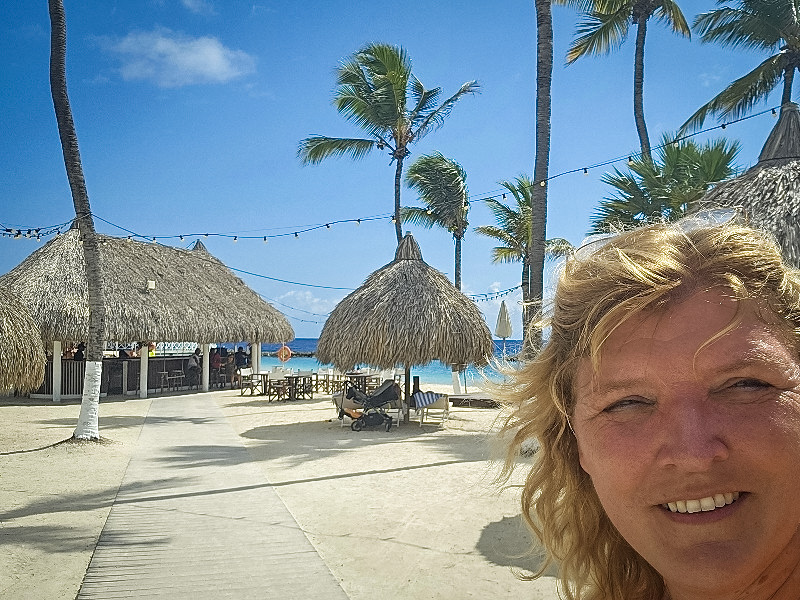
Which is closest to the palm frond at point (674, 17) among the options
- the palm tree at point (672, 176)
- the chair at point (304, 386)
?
the palm tree at point (672, 176)

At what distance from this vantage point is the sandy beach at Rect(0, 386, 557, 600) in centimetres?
486

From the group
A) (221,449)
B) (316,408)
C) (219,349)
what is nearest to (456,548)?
(221,449)

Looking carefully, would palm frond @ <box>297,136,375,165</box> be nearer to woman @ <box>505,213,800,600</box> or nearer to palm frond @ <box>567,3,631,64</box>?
palm frond @ <box>567,3,631,64</box>

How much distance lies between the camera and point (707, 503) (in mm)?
799

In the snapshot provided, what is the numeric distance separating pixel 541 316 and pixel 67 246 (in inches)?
977

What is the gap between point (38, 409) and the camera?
59.5ft

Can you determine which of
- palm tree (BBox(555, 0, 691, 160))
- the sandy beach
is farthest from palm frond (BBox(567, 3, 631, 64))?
the sandy beach

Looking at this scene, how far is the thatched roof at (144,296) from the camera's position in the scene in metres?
20.4

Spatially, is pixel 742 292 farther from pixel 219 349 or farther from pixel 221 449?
pixel 219 349

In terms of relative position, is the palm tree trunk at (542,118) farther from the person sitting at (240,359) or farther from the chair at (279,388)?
the person sitting at (240,359)

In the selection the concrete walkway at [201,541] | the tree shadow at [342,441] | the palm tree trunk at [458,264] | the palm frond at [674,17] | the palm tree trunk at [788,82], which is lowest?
the tree shadow at [342,441]

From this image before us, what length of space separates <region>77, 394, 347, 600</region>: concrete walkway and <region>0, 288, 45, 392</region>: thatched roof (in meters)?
4.95

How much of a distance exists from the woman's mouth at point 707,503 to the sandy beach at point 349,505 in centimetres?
89

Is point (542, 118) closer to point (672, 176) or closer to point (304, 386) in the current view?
point (672, 176)
